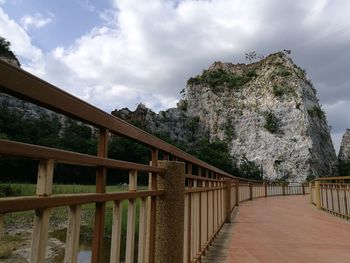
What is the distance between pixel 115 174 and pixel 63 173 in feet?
2.43

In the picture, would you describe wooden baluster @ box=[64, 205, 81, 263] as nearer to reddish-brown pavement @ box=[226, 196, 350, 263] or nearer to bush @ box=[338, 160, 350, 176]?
reddish-brown pavement @ box=[226, 196, 350, 263]

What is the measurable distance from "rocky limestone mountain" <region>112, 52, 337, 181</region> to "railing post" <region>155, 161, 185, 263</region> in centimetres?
5041

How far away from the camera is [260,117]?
56.3 m

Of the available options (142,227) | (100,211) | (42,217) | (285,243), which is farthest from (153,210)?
(285,243)

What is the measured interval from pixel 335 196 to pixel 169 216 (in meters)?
10.0

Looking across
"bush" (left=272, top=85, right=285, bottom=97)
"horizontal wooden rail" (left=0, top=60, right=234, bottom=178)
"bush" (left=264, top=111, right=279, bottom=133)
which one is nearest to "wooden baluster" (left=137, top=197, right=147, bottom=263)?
"horizontal wooden rail" (left=0, top=60, right=234, bottom=178)

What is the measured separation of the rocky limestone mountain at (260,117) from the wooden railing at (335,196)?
3866 centimetres

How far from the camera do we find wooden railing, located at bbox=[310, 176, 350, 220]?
10324mm

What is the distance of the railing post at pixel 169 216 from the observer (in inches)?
106

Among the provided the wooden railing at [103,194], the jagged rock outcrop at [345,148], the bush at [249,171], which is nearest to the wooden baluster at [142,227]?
the wooden railing at [103,194]

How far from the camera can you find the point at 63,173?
1826mm

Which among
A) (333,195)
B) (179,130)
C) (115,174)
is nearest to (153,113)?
(179,130)

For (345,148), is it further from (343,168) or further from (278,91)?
(278,91)

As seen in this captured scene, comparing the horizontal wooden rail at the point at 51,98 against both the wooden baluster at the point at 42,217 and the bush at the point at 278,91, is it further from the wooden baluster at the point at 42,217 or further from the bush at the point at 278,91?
the bush at the point at 278,91
